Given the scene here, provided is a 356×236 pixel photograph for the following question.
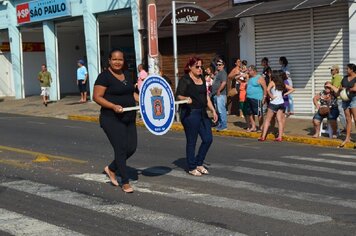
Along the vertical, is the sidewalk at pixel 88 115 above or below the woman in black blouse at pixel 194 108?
below

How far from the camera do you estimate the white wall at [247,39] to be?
62.6 feet

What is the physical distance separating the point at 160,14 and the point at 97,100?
15.1 m

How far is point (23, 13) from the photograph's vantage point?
29016 millimetres

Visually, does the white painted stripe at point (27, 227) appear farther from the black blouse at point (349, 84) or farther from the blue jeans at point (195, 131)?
the black blouse at point (349, 84)

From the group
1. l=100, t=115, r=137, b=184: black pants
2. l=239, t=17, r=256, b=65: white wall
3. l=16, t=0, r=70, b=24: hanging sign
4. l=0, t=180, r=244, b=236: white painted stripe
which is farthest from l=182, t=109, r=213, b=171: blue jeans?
l=16, t=0, r=70, b=24: hanging sign

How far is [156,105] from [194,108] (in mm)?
768

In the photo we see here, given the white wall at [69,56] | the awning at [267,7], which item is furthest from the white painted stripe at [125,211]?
the white wall at [69,56]

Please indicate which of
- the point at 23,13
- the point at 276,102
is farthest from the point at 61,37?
the point at 276,102

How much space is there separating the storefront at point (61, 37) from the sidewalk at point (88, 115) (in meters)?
1.30

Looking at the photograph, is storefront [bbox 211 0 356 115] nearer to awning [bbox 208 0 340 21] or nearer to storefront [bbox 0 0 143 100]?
awning [bbox 208 0 340 21]

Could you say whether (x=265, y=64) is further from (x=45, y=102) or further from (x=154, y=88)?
(x=45, y=102)

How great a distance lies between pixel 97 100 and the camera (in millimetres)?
7629

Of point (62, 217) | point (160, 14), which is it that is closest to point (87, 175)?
point (62, 217)

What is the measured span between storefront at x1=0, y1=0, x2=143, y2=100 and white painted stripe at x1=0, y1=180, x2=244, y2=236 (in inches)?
600
